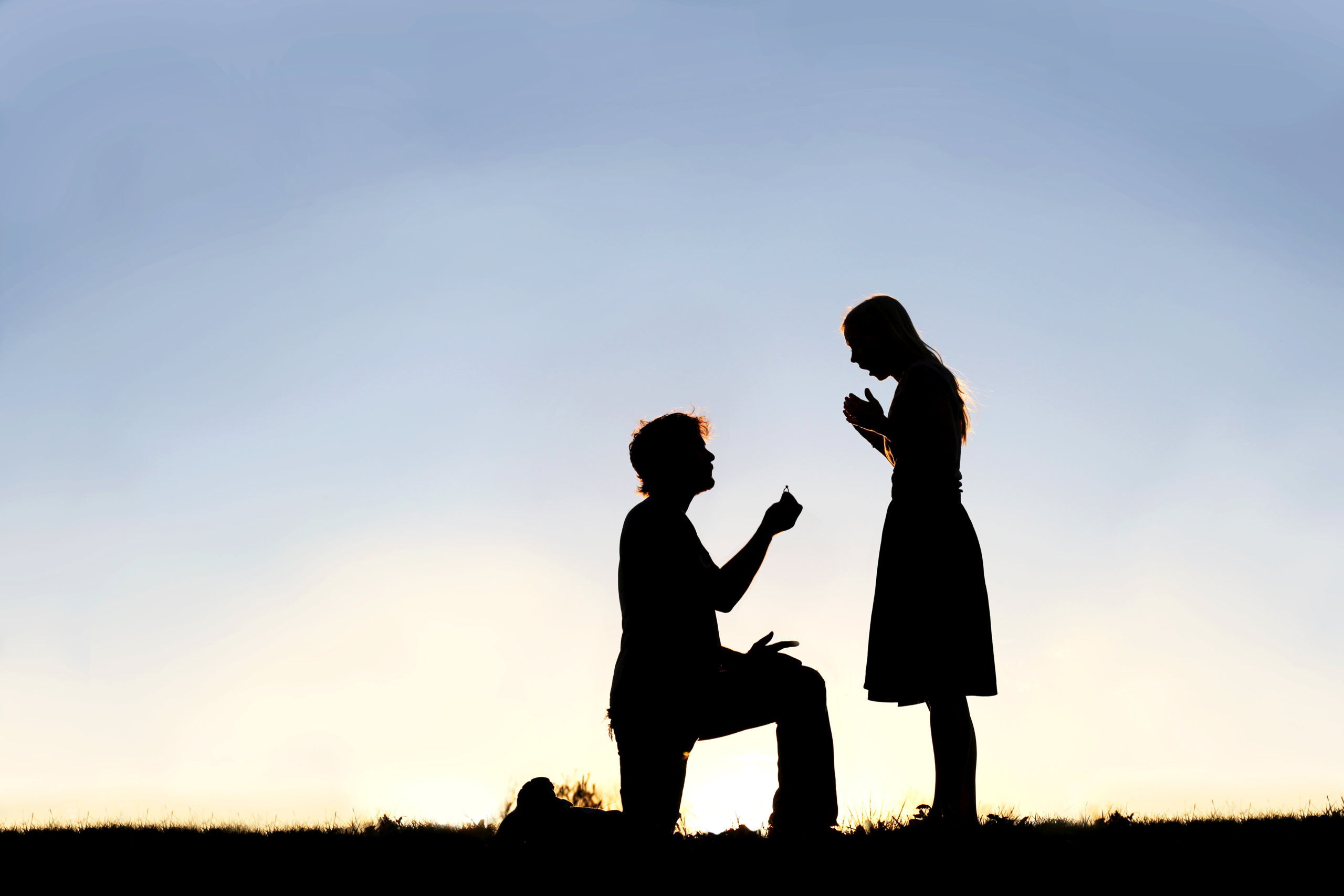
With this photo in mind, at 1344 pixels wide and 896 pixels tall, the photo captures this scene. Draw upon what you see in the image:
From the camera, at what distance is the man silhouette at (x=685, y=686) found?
5.55 m

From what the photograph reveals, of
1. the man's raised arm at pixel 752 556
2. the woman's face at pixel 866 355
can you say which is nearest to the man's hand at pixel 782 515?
the man's raised arm at pixel 752 556

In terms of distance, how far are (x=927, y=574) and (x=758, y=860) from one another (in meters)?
2.14

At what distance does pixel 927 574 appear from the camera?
244 inches

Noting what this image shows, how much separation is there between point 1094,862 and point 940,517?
2.14 metres

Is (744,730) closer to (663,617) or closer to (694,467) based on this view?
(663,617)

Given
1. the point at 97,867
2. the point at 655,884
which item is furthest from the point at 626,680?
the point at 97,867

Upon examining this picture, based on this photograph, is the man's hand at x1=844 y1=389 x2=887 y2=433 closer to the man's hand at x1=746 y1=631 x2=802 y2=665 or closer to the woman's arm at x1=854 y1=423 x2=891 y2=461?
the woman's arm at x1=854 y1=423 x2=891 y2=461

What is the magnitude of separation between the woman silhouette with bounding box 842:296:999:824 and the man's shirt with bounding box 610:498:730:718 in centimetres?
113

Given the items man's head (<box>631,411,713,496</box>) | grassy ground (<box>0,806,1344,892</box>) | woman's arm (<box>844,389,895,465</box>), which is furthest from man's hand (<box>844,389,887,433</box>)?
grassy ground (<box>0,806,1344,892</box>)

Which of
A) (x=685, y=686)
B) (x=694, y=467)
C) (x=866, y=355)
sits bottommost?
(x=685, y=686)

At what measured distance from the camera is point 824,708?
18.6 feet

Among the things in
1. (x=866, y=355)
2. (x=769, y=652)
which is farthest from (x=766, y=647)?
(x=866, y=355)

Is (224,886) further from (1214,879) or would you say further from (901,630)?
(1214,879)

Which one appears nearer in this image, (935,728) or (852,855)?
(852,855)
